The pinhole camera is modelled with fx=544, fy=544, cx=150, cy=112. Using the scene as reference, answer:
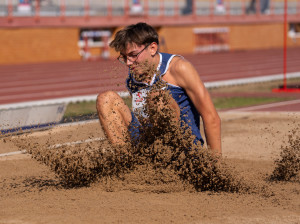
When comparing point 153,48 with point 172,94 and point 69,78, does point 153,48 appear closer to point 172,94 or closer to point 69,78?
point 172,94

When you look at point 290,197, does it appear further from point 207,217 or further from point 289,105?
point 289,105

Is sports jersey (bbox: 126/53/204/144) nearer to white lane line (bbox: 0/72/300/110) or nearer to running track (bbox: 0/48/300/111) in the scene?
running track (bbox: 0/48/300/111)

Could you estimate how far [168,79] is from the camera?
12.3 feet

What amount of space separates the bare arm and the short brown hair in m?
0.25

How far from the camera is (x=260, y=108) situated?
355 inches

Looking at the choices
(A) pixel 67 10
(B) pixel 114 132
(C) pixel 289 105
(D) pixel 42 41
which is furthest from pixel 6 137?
(A) pixel 67 10

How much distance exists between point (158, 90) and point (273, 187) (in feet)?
3.92

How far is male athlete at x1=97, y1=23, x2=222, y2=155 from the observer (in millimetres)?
3662

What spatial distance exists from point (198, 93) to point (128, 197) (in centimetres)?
85

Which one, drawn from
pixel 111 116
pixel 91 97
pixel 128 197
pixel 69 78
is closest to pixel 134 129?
pixel 111 116

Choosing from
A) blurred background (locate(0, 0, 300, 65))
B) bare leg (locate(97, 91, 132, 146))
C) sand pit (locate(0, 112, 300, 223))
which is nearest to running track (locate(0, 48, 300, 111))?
blurred background (locate(0, 0, 300, 65))

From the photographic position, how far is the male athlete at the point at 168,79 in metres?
3.66

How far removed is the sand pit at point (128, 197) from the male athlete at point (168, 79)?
14.3 inches

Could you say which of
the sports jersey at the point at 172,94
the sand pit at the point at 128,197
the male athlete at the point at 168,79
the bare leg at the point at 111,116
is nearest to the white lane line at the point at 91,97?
the sand pit at the point at 128,197
